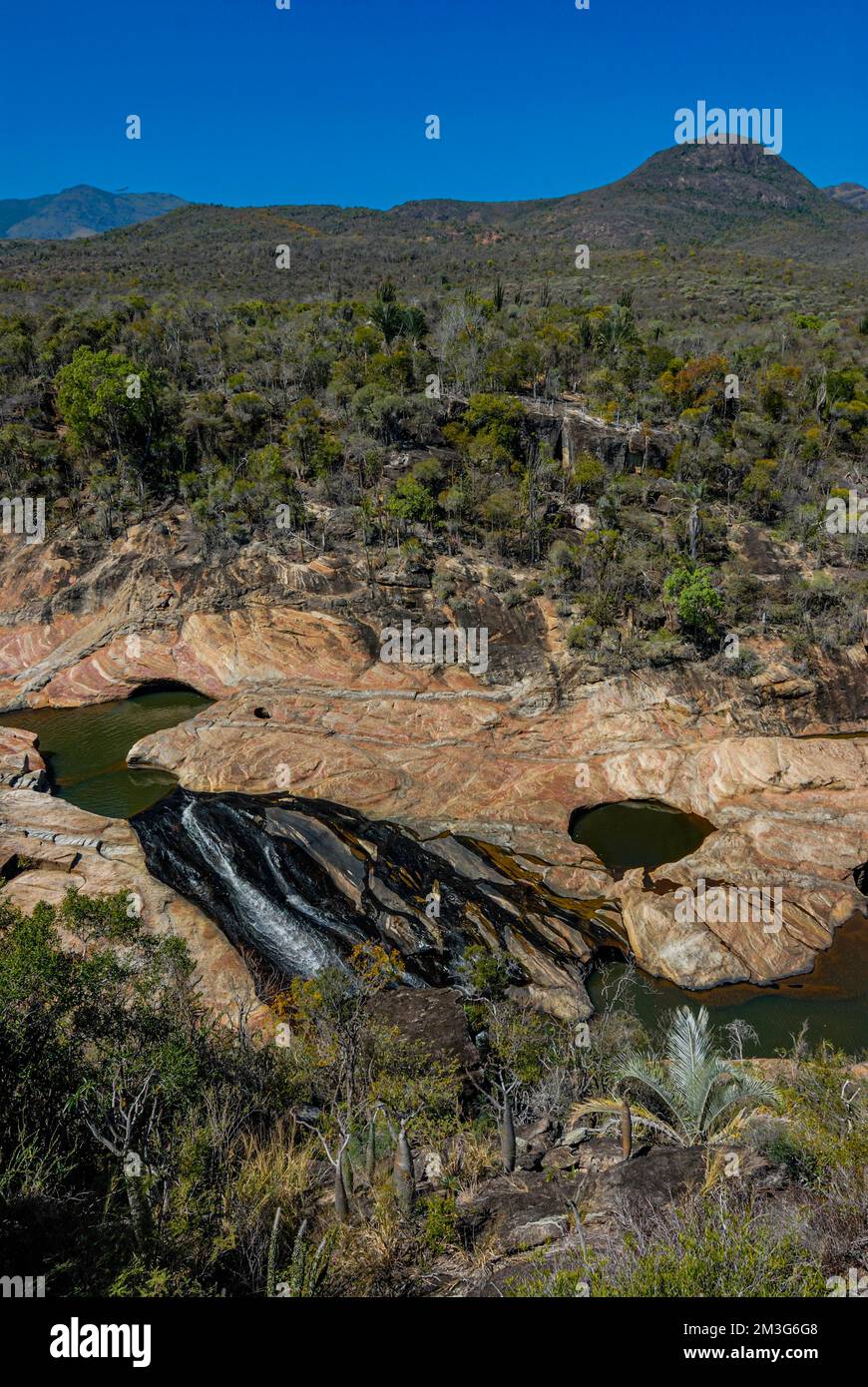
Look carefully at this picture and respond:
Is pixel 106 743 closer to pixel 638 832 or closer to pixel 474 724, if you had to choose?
pixel 474 724

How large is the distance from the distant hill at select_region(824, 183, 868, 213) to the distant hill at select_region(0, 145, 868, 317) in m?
52.3

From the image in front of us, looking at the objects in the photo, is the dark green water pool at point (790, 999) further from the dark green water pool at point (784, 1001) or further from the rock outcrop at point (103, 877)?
the rock outcrop at point (103, 877)

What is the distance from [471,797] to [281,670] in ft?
37.4

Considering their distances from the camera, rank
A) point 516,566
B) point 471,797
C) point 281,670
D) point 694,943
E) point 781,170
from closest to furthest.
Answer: point 694,943 → point 471,797 → point 281,670 → point 516,566 → point 781,170

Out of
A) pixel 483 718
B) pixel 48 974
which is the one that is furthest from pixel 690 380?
pixel 48 974

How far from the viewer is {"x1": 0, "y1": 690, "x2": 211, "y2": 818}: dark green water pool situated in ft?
82.5

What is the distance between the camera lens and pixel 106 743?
28.9m

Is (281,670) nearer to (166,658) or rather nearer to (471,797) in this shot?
(166,658)

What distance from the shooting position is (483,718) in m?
27.4

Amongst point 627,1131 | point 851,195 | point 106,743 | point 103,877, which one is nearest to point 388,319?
point 106,743

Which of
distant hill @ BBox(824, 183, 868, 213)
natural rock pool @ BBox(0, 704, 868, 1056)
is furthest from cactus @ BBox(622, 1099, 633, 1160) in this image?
distant hill @ BBox(824, 183, 868, 213)

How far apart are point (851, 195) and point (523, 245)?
6094 inches

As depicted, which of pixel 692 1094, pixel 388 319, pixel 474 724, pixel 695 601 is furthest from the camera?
pixel 388 319

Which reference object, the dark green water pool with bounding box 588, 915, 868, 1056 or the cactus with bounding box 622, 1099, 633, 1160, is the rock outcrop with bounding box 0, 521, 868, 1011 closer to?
the dark green water pool with bounding box 588, 915, 868, 1056
